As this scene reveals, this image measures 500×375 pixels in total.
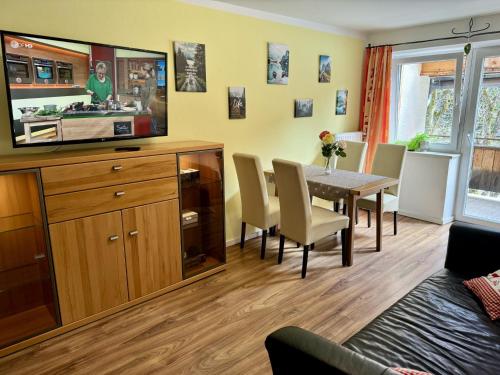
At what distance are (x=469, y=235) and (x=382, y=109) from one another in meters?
2.92

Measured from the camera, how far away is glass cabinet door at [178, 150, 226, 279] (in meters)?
2.85

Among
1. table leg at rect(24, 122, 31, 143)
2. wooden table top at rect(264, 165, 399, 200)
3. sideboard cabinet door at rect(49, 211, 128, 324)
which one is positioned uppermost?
table leg at rect(24, 122, 31, 143)

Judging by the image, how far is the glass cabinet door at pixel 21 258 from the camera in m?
2.17

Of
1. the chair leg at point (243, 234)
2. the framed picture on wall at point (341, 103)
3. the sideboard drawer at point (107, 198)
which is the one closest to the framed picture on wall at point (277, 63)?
the framed picture on wall at point (341, 103)

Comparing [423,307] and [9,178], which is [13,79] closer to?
[9,178]

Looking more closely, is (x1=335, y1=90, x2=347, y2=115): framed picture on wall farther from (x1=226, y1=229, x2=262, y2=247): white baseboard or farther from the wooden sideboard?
the wooden sideboard

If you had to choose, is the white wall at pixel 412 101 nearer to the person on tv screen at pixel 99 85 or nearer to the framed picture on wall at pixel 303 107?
the framed picture on wall at pixel 303 107

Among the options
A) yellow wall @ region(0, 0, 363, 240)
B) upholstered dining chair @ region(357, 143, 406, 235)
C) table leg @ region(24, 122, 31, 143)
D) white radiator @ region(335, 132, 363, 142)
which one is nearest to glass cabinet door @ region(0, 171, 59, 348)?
table leg @ region(24, 122, 31, 143)

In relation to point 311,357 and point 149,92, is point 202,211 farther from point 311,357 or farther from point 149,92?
point 311,357

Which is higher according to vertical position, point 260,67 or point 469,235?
point 260,67

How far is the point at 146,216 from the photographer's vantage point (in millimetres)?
2529

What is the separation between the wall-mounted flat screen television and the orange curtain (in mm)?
3121

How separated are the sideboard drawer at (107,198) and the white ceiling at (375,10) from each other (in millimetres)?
1844

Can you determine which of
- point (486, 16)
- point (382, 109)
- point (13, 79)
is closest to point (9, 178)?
point (13, 79)
